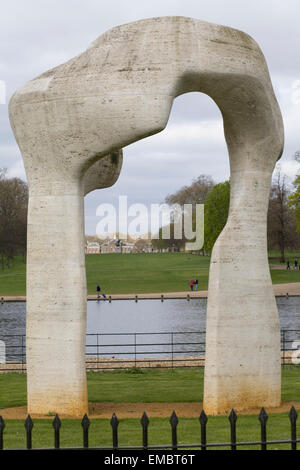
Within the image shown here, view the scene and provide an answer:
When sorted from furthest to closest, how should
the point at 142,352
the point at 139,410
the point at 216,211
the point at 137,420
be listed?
the point at 216,211 < the point at 142,352 < the point at 139,410 < the point at 137,420

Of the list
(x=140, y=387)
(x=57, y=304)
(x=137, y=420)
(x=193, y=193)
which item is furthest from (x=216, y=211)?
(x=137, y=420)

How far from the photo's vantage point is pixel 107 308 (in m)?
48.1

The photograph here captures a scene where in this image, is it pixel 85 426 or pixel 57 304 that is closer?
pixel 85 426

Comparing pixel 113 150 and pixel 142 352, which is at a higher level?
pixel 113 150

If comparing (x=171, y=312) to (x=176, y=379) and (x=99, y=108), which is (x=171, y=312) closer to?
(x=176, y=379)

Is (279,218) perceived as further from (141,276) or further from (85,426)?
(85,426)

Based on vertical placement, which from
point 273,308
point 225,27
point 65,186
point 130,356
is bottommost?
point 130,356

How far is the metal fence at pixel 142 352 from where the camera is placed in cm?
2258

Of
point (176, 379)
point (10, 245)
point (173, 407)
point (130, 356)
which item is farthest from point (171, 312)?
point (10, 245)

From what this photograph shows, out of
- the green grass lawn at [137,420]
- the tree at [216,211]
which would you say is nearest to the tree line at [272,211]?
the tree at [216,211]

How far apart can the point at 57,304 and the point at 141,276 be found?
2354 inches

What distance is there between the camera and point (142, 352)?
78.6ft

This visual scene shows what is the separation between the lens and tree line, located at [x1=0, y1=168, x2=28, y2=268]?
276ft

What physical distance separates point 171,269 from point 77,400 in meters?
66.1
